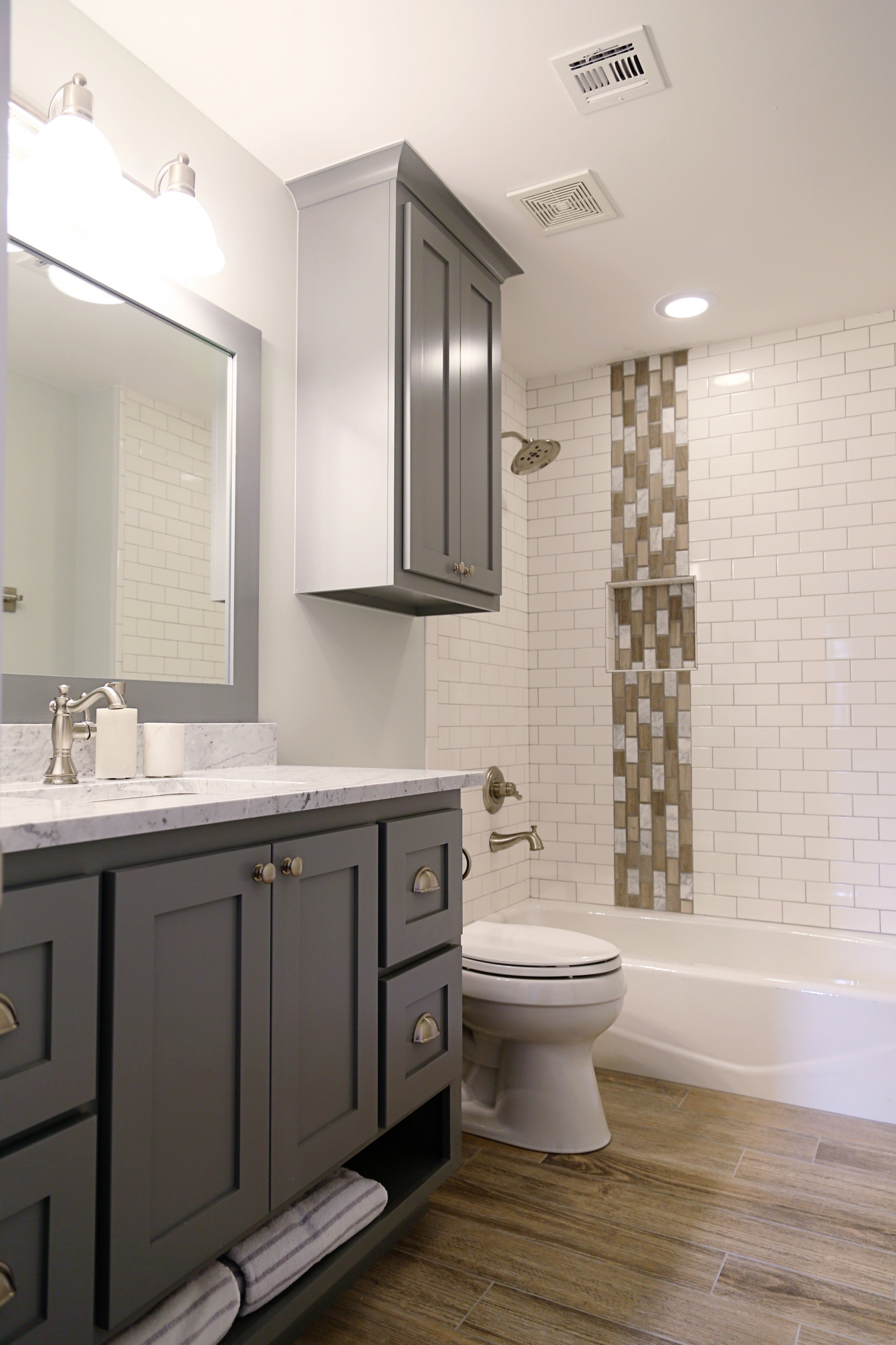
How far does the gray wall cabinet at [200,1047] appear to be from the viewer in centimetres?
100

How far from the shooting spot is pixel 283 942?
1.37 m

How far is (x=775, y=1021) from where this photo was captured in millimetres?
2650

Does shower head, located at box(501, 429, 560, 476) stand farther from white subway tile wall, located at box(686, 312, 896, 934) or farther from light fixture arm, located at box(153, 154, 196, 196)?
light fixture arm, located at box(153, 154, 196, 196)

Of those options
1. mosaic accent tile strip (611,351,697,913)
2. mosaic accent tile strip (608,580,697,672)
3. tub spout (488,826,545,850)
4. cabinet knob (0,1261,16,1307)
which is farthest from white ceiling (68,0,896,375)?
cabinet knob (0,1261,16,1307)

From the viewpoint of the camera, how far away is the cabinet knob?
95cm

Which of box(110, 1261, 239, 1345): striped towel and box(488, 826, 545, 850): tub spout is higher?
box(488, 826, 545, 850): tub spout

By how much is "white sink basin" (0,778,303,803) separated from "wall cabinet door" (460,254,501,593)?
3.15 ft

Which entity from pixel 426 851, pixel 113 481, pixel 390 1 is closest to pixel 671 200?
pixel 390 1

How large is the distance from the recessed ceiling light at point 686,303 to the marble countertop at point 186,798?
200 centimetres

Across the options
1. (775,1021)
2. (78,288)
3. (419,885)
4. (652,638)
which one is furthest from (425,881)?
(652,638)

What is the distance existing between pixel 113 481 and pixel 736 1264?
6.47 ft

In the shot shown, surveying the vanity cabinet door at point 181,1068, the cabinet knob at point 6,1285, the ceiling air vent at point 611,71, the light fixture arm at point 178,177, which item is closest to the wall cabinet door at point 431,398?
the ceiling air vent at point 611,71

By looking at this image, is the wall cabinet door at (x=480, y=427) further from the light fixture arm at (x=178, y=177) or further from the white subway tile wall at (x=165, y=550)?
the light fixture arm at (x=178, y=177)

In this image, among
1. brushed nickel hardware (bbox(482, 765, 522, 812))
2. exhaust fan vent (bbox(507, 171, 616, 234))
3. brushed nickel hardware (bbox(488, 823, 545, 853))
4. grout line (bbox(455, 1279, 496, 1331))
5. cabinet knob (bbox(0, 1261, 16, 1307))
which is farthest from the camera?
brushed nickel hardware (bbox(482, 765, 522, 812))
